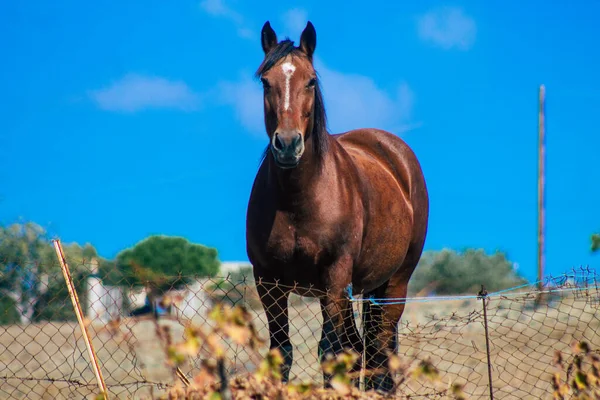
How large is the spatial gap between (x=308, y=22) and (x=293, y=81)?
65cm

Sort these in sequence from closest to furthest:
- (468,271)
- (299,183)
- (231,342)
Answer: (231,342) < (299,183) < (468,271)

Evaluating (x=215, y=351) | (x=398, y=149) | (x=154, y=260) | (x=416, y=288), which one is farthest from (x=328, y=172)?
(x=154, y=260)

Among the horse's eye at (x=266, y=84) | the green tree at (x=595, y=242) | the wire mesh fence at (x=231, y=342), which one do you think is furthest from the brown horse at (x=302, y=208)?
the green tree at (x=595, y=242)

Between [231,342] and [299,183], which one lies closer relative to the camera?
[231,342]

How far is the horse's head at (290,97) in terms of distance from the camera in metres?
4.66

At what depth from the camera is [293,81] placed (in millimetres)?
5020

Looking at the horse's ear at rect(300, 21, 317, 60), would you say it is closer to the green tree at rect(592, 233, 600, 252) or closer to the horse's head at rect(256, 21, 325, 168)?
the horse's head at rect(256, 21, 325, 168)

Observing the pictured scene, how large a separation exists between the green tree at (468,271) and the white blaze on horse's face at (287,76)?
88.3 ft

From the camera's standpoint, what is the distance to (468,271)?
33000 mm

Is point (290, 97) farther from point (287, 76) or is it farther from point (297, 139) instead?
point (297, 139)

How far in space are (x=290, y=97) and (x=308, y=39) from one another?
709mm

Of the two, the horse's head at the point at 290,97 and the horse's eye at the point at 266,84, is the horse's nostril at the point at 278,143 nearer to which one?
the horse's head at the point at 290,97

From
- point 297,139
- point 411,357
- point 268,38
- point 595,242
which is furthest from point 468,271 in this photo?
point 411,357

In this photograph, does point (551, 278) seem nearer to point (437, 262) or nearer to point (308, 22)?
point (308, 22)
